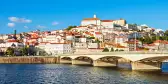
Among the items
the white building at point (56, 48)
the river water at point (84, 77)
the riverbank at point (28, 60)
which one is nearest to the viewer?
the river water at point (84, 77)

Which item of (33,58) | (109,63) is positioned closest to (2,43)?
(33,58)

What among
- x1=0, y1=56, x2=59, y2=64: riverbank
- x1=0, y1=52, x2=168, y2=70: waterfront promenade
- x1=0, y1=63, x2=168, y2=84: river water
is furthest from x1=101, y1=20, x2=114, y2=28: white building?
x1=0, y1=63, x2=168, y2=84: river water

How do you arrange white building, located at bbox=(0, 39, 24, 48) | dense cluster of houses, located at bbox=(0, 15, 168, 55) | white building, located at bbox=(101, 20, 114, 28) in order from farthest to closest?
white building, located at bbox=(101, 20, 114, 28) → white building, located at bbox=(0, 39, 24, 48) → dense cluster of houses, located at bbox=(0, 15, 168, 55)

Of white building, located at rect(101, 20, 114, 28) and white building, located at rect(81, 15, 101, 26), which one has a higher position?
white building, located at rect(81, 15, 101, 26)

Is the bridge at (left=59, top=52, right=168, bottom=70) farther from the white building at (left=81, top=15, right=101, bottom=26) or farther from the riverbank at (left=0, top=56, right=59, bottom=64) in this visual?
the white building at (left=81, top=15, right=101, bottom=26)

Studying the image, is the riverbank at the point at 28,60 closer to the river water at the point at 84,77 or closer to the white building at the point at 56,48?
the white building at the point at 56,48

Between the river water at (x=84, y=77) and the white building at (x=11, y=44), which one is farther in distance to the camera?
the white building at (x=11, y=44)

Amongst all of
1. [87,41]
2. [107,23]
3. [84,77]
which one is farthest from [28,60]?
[107,23]

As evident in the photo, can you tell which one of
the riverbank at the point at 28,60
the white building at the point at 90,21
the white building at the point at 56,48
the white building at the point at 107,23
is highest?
the white building at the point at 90,21

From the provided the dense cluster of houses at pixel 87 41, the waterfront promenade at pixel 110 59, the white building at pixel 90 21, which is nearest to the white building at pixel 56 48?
the dense cluster of houses at pixel 87 41

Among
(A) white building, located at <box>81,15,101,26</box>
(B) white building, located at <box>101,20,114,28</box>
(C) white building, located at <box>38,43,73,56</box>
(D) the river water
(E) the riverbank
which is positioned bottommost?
(D) the river water

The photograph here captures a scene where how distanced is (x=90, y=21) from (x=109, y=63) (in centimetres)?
11739

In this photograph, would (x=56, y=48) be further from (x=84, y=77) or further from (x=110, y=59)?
(x=84, y=77)

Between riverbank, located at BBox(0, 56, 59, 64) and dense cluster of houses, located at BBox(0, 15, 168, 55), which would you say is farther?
dense cluster of houses, located at BBox(0, 15, 168, 55)
